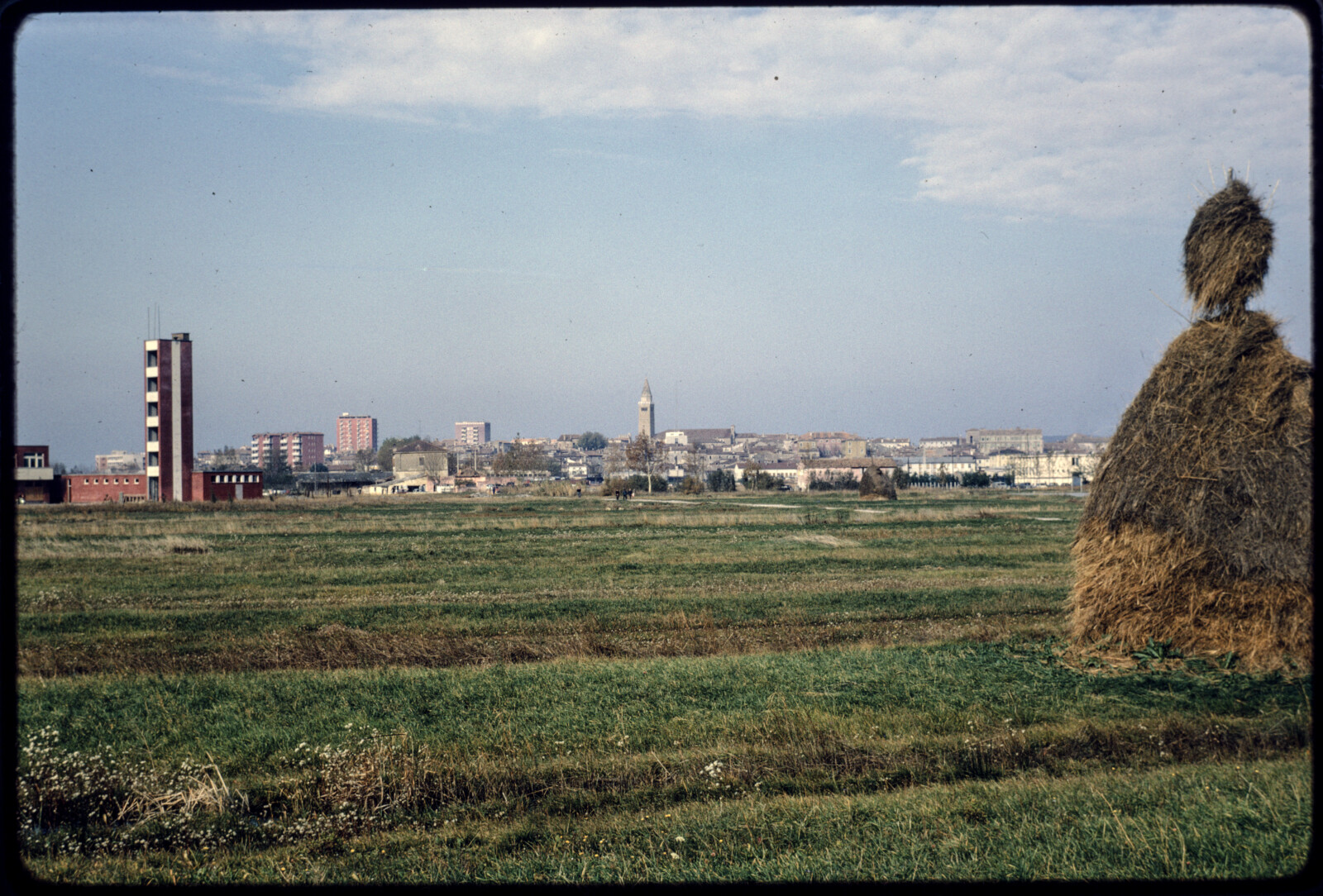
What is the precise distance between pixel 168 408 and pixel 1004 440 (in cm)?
16257

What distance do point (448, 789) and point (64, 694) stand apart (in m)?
4.98

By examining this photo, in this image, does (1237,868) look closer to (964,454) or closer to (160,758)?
(160,758)

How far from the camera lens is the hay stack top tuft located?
8461mm

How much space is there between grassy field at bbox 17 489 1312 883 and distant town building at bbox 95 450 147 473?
50537mm

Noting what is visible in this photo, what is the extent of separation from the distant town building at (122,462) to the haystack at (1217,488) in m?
57.0

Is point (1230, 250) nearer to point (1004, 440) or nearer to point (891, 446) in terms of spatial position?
point (1004, 440)

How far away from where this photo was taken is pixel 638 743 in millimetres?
6719

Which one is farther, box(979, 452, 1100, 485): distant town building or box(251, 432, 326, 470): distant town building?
box(251, 432, 326, 470): distant town building

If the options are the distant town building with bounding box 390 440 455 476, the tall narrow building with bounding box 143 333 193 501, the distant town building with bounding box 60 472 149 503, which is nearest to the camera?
the tall narrow building with bounding box 143 333 193 501

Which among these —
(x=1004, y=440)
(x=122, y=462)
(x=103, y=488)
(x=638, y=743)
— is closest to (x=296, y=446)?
(x=122, y=462)

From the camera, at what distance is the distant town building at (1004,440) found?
564 ft

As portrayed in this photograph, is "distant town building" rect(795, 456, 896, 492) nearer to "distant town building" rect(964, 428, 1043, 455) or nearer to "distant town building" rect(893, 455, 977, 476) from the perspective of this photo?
"distant town building" rect(893, 455, 977, 476)

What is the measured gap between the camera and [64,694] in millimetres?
8461

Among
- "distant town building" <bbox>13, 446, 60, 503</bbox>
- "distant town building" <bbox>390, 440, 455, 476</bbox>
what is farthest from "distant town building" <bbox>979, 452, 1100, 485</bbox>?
"distant town building" <bbox>13, 446, 60, 503</bbox>
